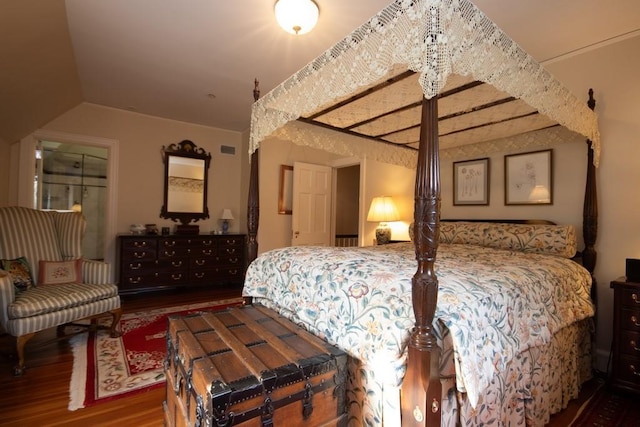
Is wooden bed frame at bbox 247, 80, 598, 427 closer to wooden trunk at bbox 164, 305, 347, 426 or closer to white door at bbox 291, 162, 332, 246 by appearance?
wooden trunk at bbox 164, 305, 347, 426

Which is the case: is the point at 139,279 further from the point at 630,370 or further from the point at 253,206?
the point at 630,370

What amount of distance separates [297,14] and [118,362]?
2859mm

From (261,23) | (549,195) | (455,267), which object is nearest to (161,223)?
(261,23)

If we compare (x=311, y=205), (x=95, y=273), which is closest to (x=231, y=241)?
(x=311, y=205)

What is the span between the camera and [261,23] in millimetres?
2314

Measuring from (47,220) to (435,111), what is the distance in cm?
368

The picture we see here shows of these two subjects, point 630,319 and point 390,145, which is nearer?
point 630,319

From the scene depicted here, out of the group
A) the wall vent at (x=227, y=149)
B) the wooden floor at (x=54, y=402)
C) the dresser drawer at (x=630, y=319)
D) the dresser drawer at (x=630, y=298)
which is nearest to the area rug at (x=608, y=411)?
the wooden floor at (x=54, y=402)

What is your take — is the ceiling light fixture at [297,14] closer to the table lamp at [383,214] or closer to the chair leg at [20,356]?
the table lamp at [383,214]

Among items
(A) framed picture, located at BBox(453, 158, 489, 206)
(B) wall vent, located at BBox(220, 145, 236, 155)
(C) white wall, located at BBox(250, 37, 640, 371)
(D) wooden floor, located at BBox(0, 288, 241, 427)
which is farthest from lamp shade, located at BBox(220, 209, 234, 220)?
(C) white wall, located at BBox(250, 37, 640, 371)

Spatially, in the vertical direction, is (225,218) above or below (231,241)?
above

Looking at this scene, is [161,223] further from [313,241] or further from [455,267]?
[455,267]

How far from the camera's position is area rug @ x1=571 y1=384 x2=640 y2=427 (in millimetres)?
1740

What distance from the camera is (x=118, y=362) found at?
2324 mm
